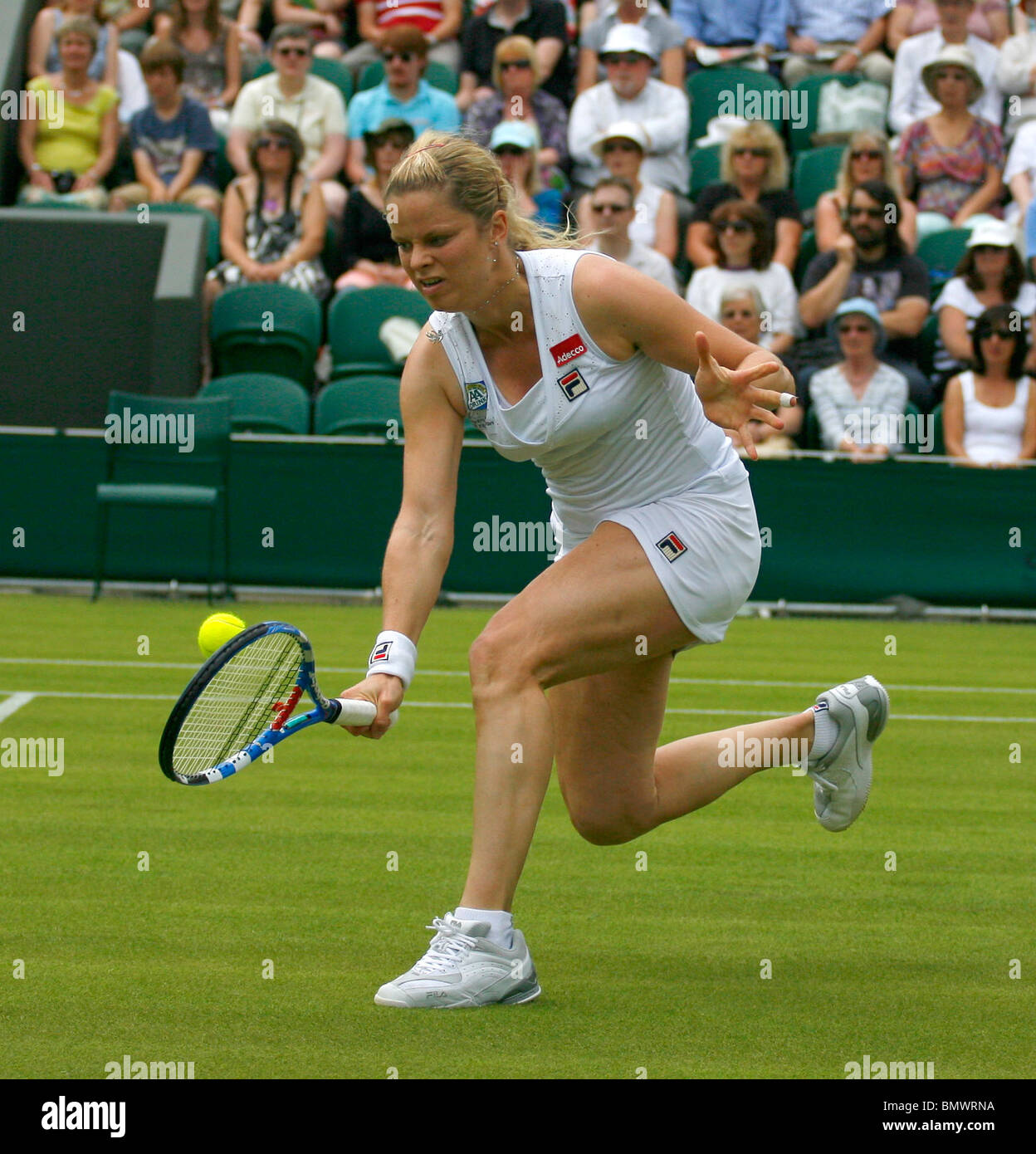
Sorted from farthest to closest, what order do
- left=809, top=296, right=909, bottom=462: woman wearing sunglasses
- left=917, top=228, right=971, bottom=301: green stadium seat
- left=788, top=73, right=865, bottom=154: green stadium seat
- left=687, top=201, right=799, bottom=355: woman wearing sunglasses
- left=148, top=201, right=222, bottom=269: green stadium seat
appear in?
left=788, top=73, right=865, bottom=154: green stadium seat
left=917, top=228, right=971, bottom=301: green stadium seat
left=148, top=201, right=222, bottom=269: green stadium seat
left=687, top=201, right=799, bottom=355: woman wearing sunglasses
left=809, top=296, right=909, bottom=462: woman wearing sunglasses

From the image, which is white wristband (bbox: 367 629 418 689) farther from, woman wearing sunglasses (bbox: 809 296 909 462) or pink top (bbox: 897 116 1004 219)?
pink top (bbox: 897 116 1004 219)

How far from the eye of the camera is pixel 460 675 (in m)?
9.17

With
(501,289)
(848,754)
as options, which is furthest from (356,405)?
(501,289)

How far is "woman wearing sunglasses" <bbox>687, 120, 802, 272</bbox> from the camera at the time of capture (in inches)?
516

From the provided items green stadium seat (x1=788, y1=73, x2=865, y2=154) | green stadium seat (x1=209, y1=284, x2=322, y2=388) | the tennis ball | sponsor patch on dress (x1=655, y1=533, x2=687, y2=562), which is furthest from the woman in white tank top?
the tennis ball

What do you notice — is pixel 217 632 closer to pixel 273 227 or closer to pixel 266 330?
pixel 266 330

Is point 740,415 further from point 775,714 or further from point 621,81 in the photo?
point 621,81

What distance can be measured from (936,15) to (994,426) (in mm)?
4472

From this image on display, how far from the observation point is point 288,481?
12.0 metres

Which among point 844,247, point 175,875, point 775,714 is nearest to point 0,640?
point 775,714

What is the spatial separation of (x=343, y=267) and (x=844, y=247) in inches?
143

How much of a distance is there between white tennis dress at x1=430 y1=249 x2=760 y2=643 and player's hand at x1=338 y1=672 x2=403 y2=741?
2.05 feet

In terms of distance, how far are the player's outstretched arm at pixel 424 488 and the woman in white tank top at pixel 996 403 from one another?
8.49 metres

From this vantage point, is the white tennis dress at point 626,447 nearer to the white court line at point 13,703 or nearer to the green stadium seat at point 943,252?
the white court line at point 13,703
